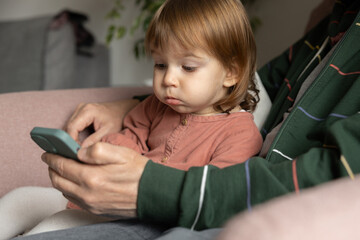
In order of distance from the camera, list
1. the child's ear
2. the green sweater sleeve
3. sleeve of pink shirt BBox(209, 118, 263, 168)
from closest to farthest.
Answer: the green sweater sleeve, sleeve of pink shirt BBox(209, 118, 263, 168), the child's ear

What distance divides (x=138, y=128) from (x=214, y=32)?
13.7 inches

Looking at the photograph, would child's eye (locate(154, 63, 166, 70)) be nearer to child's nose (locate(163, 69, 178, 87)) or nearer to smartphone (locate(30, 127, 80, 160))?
child's nose (locate(163, 69, 178, 87))

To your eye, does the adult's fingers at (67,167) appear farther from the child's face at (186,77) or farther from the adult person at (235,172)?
the child's face at (186,77)

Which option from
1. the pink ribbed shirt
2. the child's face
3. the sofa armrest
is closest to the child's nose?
the child's face

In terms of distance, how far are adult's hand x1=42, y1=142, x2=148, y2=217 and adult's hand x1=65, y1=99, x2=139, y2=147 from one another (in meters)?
0.32

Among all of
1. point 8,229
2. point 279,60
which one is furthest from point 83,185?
point 279,60

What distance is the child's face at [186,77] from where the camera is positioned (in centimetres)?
88

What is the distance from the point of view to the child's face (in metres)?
0.88

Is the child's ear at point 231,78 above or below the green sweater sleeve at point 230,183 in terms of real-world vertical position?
above

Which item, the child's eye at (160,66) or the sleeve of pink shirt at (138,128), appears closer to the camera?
the child's eye at (160,66)

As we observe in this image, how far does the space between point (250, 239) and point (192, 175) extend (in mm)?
324

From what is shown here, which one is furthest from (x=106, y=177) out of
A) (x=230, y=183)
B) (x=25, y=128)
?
(x=25, y=128)

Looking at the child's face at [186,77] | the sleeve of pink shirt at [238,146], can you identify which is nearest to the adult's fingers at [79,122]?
the child's face at [186,77]

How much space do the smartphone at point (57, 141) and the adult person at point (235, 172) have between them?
16 mm
